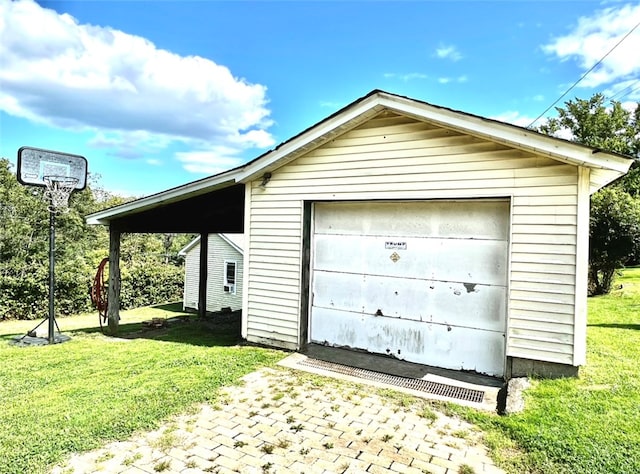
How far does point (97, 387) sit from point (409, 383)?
12.7 ft

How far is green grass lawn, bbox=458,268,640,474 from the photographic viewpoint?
9.87 feet

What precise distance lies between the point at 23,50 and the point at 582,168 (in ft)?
42.4

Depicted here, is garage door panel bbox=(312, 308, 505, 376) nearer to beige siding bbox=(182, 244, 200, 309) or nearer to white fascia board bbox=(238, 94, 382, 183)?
white fascia board bbox=(238, 94, 382, 183)

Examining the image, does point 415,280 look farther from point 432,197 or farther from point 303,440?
point 303,440

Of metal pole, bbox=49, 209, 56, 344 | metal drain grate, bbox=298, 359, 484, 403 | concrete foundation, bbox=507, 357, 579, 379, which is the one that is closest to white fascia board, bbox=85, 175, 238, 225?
metal pole, bbox=49, 209, 56, 344

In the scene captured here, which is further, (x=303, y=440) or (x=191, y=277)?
(x=191, y=277)

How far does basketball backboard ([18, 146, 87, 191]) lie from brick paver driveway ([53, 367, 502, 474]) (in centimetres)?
629

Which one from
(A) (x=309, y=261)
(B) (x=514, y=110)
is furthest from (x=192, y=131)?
(A) (x=309, y=261)

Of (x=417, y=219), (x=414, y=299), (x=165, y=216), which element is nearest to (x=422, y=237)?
(x=417, y=219)

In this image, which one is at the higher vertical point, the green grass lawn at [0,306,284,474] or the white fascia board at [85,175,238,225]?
the white fascia board at [85,175,238,225]

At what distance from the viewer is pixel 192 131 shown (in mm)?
29719

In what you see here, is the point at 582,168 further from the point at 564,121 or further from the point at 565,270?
the point at 564,121

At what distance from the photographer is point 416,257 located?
5.66m

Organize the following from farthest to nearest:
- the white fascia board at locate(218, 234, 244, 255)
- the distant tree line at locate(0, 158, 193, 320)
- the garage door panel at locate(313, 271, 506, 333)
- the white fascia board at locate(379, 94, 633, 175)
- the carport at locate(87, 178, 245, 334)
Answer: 1. the white fascia board at locate(218, 234, 244, 255)
2. the distant tree line at locate(0, 158, 193, 320)
3. the carport at locate(87, 178, 245, 334)
4. the garage door panel at locate(313, 271, 506, 333)
5. the white fascia board at locate(379, 94, 633, 175)
